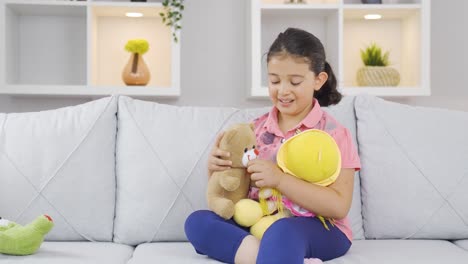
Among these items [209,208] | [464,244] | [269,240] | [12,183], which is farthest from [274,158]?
[12,183]

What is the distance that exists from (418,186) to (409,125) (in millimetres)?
178

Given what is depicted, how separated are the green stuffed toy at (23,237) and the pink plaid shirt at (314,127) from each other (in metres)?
0.51

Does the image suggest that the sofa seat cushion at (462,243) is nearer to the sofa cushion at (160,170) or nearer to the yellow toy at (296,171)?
the yellow toy at (296,171)

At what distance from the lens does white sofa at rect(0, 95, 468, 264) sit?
179cm

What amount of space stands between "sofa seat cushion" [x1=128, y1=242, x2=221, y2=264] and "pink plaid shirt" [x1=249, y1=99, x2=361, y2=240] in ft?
0.70

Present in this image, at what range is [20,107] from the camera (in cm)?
272

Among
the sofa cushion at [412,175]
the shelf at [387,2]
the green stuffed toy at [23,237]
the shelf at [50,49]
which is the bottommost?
the green stuffed toy at [23,237]

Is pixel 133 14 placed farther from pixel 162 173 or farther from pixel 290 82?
pixel 290 82

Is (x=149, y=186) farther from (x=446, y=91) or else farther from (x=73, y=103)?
(x=446, y=91)

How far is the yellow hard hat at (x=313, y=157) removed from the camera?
1.55 m

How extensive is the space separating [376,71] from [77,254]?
4.92 feet

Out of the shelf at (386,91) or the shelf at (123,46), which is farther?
the shelf at (123,46)

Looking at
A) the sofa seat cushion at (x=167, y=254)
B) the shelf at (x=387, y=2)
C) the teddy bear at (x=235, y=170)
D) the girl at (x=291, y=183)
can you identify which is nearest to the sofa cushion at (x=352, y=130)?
the girl at (x=291, y=183)

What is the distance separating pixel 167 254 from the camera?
1.60 meters
